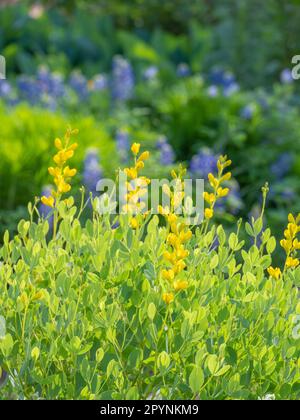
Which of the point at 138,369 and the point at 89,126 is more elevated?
the point at 89,126

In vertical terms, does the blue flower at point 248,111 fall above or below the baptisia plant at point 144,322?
above

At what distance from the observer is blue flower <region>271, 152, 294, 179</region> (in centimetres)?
556

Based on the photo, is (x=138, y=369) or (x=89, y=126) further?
(x=89, y=126)

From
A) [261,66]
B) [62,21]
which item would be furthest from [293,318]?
[62,21]

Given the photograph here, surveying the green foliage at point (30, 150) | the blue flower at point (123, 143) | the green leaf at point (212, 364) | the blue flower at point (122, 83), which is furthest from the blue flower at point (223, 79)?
the green leaf at point (212, 364)

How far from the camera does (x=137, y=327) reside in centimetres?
219

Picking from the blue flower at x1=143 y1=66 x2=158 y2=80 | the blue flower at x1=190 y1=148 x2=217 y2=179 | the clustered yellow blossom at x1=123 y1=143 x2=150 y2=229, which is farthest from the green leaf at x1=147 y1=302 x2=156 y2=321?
A: the blue flower at x1=143 y1=66 x2=158 y2=80

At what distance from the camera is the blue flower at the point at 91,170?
4512mm

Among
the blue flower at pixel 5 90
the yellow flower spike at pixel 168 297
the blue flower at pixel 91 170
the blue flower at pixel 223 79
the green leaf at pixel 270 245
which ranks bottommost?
the yellow flower spike at pixel 168 297

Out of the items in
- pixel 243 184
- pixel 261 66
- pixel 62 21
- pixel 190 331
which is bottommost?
pixel 190 331

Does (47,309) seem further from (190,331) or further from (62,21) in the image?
(62,21)

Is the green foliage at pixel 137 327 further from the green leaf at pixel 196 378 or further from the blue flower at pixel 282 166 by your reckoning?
the blue flower at pixel 282 166
